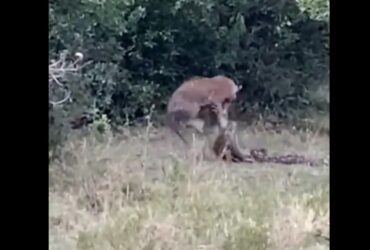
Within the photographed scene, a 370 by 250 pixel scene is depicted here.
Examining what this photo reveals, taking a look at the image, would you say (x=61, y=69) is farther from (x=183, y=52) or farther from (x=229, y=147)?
(x=229, y=147)

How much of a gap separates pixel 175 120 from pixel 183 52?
15 cm

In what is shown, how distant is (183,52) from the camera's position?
153cm

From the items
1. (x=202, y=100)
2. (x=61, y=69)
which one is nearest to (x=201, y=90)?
(x=202, y=100)

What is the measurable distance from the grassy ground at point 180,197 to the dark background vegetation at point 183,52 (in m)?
0.06

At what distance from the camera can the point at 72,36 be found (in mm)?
1512

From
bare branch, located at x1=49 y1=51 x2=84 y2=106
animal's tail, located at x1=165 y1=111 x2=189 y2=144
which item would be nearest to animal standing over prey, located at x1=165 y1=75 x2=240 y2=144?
animal's tail, located at x1=165 y1=111 x2=189 y2=144

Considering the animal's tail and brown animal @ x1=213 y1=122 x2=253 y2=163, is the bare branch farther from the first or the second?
brown animal @ x1=213 y1=122 x2=253 y2=163

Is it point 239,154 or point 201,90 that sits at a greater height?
point 201,90

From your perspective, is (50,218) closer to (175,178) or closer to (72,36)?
(175,178)

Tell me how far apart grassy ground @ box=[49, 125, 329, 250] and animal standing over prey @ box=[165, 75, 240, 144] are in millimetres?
44

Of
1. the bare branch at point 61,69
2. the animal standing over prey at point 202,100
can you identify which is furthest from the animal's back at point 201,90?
the bare branch at point 61,69

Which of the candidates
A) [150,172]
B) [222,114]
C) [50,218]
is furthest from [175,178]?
[50,218]

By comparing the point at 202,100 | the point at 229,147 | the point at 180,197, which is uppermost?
the point at 202,100
